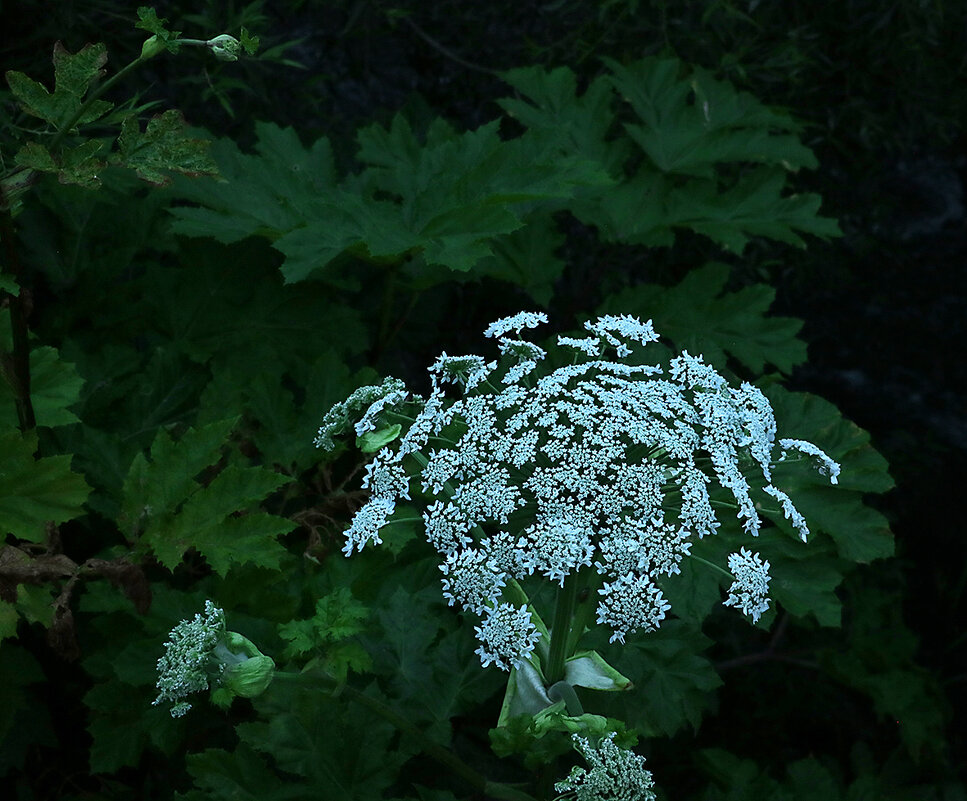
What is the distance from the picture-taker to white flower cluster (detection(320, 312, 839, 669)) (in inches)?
60.4

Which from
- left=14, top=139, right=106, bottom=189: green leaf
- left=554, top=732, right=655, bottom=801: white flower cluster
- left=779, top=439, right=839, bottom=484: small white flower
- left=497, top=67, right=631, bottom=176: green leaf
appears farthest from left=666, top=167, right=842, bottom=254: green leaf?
left=14, top=139, right=106, bottom=189: green leaf

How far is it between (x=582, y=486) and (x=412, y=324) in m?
1.65

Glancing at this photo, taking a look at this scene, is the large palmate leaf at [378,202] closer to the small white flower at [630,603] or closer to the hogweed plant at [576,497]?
the hogweed plant at [576,497]

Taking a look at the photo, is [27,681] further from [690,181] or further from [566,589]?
[690,181]

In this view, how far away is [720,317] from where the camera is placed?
109 inches

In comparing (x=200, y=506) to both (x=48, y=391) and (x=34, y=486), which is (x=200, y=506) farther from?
(x=48, y=391)

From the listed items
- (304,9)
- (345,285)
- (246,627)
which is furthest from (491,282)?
(246,627)

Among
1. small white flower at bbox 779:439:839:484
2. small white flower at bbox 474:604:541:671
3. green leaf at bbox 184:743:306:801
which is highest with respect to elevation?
small white flower at bbox 779:439:839:484

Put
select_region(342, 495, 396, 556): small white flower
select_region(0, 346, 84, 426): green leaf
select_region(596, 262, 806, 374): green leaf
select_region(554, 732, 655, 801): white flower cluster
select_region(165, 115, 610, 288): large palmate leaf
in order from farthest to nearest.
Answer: select_region(596, 262, 806, 374): green leaf → select_region(165, 115, 610, 288): large palmate leaf → select_region(0, 346, 84, 426): green leaf → select_region(342, 495, 396, 556): small white flower → select_region(554, 732, 655, 801): white flower cluster

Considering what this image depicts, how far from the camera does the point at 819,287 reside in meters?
3.80

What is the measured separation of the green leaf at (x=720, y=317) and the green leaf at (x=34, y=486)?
1.36m

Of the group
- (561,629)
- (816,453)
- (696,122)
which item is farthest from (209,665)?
(696,122)

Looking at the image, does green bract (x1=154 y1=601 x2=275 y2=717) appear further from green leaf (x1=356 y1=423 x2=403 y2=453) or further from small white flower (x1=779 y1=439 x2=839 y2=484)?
small white flower (x1=779 y1=439 x2=839 y2=484)

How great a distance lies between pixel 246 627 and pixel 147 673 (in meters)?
0.19
